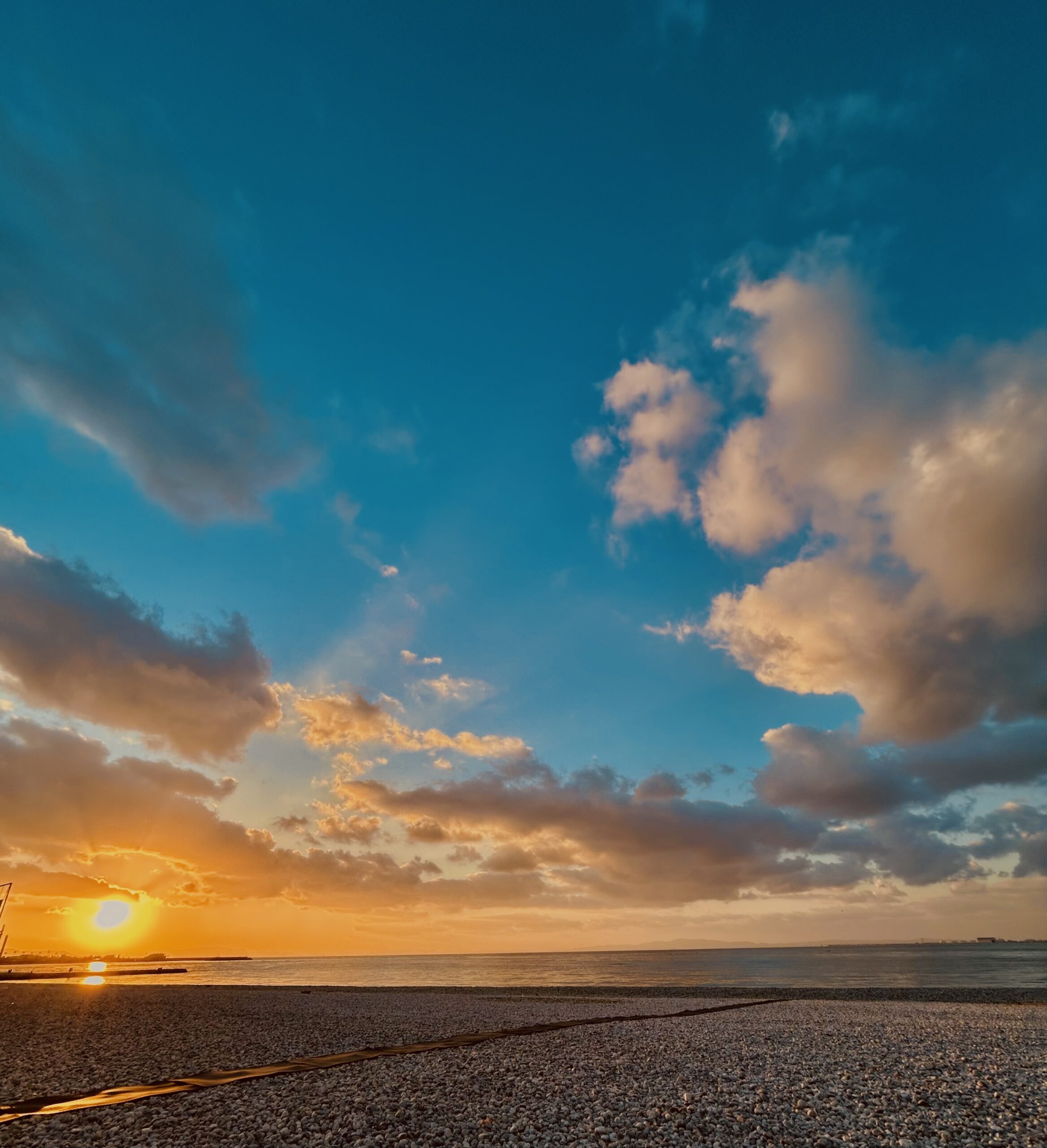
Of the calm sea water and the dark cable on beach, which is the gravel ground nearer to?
the dark cable on beach

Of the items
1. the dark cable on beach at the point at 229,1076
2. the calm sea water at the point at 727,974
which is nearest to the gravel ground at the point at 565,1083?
the dark cable on beach at the point at 229,1076

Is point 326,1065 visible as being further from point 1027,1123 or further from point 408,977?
point 408,977

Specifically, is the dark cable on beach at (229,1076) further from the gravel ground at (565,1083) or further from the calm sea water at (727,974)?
the calm sea water at (727,974)

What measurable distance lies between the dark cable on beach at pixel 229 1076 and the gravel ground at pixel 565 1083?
78cm

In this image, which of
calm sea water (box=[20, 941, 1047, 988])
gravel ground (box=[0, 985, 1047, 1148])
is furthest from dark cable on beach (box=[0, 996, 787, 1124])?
calm sea water (box=[20, 941, 1047, 988])

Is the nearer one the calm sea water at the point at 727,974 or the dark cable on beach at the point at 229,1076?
the dark cable on beach at the point at 229,1076

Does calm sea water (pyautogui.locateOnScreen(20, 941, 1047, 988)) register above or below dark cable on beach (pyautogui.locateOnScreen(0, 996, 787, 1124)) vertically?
below

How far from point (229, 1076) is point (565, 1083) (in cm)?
954

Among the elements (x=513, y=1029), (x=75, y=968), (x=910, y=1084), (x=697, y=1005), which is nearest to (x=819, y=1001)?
(x=697, y=1005)

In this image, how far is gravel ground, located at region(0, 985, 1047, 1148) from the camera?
1184 cm

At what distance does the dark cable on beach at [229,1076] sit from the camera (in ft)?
45.1

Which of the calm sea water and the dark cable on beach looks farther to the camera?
the calm sea water

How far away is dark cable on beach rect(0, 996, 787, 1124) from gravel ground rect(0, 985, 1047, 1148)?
0.78 meters

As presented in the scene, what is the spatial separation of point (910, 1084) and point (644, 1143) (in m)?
9.71
